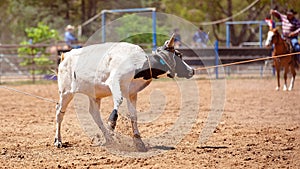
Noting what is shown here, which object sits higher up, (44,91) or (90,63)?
(90,63)

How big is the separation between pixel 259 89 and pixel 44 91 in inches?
261

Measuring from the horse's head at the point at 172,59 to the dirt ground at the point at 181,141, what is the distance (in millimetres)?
1027

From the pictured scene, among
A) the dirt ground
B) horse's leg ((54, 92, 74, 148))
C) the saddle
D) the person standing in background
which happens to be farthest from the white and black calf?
the person standing in background

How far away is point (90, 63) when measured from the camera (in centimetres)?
783

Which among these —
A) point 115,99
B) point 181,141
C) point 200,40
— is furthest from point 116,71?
point 200,40

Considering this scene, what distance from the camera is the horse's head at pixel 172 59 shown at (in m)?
7.53

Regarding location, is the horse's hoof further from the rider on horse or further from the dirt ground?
the rider on horse

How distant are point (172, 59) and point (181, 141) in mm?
1380

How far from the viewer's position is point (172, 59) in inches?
298

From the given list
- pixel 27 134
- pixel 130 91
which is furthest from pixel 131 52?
pixel 27 134

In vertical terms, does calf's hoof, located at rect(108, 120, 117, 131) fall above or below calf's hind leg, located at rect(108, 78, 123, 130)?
below

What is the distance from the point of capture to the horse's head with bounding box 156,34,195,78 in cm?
753

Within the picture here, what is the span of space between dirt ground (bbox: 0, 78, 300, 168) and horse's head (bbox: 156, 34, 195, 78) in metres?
1.03

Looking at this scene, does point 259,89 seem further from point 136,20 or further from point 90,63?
point 136,20
